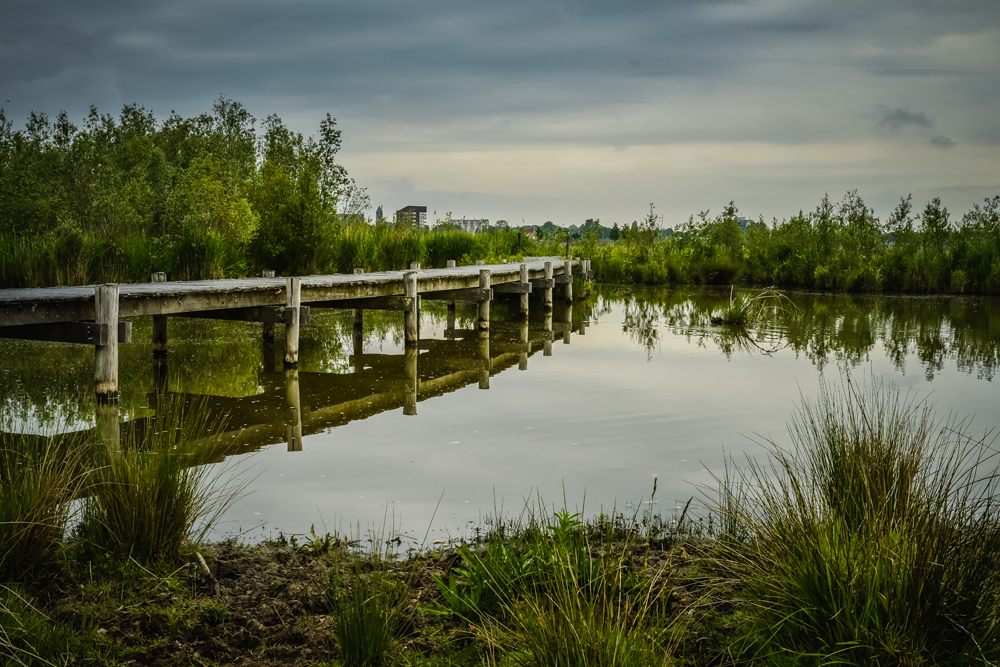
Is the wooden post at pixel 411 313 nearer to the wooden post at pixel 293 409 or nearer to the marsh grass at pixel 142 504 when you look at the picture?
the wooden post at pixel 293 409

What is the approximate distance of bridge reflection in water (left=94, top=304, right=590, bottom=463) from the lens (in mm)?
6438

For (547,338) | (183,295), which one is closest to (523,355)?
(547,338)

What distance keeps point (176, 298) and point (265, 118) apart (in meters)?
29.7

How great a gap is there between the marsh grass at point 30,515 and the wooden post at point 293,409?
264 cm

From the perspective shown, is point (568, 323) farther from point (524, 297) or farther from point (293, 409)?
point (293, 409)

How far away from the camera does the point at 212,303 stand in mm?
8500

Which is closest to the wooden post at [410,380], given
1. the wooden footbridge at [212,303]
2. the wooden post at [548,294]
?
the wooden footbridge at [212,303]

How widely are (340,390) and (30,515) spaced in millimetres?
5235

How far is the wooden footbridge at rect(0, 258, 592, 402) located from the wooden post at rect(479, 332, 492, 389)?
1.97 feet

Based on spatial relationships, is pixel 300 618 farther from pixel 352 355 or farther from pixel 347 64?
pixel 347 64

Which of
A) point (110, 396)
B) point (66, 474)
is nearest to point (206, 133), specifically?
point (110, 396)

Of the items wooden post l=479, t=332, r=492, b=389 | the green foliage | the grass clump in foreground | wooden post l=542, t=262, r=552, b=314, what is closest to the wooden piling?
wooden post l=479, t=332, r=492, b=389

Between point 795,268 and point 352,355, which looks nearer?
point 352,355

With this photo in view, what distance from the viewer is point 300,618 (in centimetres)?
316
